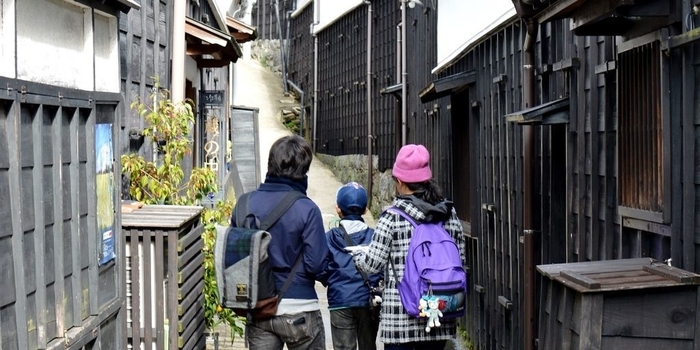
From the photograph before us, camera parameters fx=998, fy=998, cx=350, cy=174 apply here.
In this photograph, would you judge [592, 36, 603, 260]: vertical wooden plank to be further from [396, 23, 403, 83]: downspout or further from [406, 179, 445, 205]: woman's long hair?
[396, 23, 403, 83]: downspout

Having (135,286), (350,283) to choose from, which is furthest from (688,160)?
(135,286)

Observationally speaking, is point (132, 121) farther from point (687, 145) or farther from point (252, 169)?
point (252, 169)

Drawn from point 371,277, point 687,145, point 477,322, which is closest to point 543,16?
point 687,145

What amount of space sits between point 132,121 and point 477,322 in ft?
16.6

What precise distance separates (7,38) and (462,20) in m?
9.12

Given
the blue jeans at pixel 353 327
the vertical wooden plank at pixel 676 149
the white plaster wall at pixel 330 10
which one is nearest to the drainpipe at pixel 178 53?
the blue jeans at pixel 353 327

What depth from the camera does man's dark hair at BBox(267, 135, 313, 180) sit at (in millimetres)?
6047

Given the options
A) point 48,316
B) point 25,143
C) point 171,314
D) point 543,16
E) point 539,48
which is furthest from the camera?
point 539,48

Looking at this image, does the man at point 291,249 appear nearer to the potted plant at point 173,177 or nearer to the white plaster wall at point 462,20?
the potted plant at point 173,177

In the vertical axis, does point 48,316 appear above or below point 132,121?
below

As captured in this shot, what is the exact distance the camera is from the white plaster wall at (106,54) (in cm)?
605

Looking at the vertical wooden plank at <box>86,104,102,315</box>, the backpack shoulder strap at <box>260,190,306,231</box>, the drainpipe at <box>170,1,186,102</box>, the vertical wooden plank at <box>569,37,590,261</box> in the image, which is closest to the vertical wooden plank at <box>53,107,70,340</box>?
the vertical wooden plank at <box>86,104,102,315</box>

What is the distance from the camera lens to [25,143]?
457cm

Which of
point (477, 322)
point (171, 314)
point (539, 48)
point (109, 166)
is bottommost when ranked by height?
point (477, 322)
